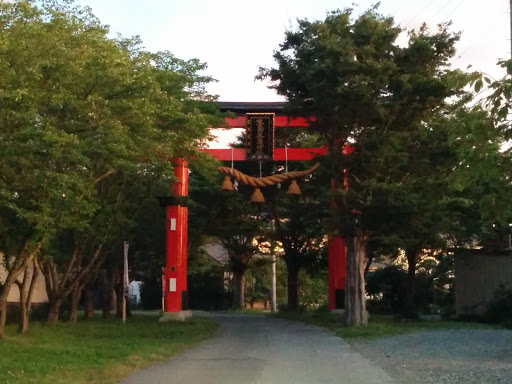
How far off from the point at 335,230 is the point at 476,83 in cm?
1658

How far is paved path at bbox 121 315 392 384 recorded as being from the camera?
1291cm

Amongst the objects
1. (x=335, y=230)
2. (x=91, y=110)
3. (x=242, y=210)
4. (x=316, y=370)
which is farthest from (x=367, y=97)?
(x=242, y=210)

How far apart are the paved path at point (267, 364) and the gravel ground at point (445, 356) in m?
0.54

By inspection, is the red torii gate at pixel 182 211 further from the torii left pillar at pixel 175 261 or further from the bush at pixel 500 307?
the bush at pixel 500 307

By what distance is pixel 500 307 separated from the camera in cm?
2745

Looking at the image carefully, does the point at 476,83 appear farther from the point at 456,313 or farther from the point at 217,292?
the point at 217,292

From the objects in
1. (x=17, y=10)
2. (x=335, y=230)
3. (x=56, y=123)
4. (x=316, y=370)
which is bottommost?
→ (x=316, y=370)

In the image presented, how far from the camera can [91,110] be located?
54.4ft

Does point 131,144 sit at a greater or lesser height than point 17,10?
lesser

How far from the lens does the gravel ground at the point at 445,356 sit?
1295 cm

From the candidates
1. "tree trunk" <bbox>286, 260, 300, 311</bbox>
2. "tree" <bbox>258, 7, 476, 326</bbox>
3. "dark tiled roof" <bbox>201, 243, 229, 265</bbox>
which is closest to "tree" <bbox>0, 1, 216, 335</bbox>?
"tree" <bbox>258, 7, 476, 326</bbox>

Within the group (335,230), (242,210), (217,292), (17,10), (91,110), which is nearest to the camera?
(17,10)

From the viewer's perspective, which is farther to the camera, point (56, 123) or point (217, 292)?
point (217, 292)

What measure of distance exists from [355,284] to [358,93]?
23.4 ft
